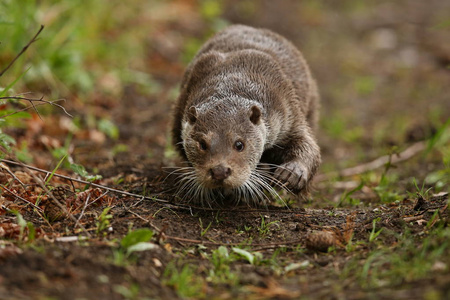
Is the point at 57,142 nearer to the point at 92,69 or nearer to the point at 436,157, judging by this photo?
the point at 92,69

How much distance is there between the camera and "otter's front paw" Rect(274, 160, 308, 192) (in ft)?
16.3

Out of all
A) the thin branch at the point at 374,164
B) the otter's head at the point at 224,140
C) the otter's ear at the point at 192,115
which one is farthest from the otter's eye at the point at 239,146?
the thin branch at the point at 374,164

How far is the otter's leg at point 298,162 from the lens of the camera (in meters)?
4.99

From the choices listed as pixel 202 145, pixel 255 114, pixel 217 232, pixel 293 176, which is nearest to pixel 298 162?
pixel 293 176

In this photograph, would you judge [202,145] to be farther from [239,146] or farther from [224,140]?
[239,146]

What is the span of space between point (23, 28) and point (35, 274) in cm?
513

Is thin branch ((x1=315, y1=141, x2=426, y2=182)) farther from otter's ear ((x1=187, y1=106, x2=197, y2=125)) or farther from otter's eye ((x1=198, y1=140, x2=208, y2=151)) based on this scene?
otter's eye ((x1=198, y1=140, x2=208, y2=151))

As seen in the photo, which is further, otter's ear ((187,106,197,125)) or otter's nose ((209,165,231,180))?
otter's ear ((187,106,197,125))

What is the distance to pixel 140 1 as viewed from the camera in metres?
11.9

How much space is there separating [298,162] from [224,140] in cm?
91

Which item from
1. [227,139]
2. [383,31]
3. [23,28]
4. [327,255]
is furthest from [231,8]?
[327,255]

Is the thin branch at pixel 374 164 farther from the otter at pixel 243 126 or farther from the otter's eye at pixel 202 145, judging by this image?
the otter's eye at pixel 202 145

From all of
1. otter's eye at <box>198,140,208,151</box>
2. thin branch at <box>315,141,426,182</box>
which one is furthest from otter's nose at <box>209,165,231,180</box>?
thin branch at <box>315,141,426,182</box>

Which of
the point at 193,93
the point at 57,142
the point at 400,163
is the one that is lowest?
the point at 57,142
